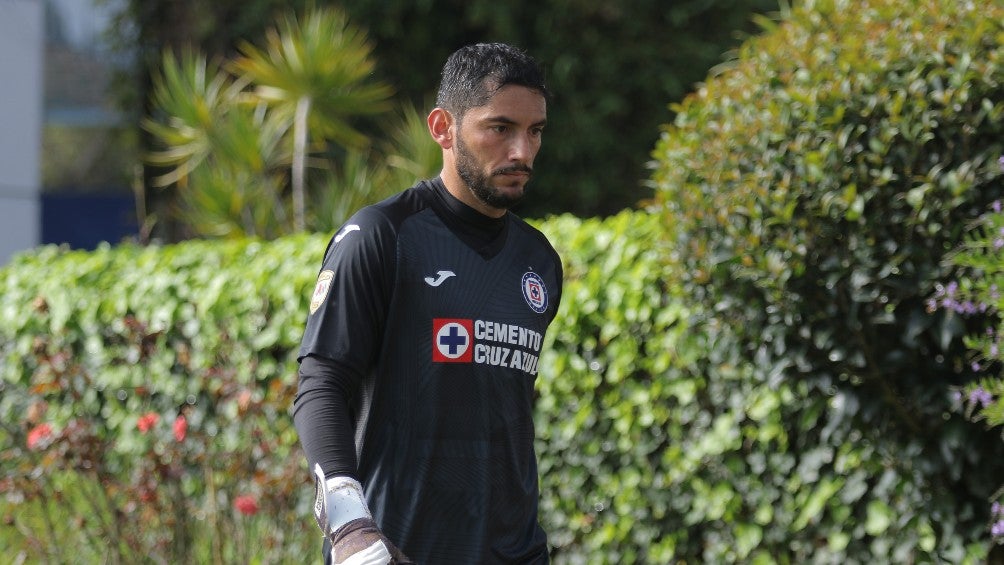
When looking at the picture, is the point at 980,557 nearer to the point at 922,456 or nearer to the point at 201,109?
the point at 922,456

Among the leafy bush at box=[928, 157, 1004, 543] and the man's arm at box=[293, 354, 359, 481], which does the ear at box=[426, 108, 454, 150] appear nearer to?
the man's arm at box=[293, 354, 359, 481]

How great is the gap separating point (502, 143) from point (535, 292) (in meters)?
0.43

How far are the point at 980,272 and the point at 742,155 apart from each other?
1.00 m

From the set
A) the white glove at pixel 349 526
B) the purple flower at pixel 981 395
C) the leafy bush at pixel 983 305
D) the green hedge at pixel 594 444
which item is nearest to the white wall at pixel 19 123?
the green hedge at pixel 594 444

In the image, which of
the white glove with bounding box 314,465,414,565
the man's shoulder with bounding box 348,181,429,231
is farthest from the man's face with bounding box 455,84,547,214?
the white glove with bounding box 314,465,414,565

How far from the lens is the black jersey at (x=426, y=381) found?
290 centimetres

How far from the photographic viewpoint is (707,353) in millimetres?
5277

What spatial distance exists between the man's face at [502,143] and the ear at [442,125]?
0.05m

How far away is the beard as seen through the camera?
3.00m

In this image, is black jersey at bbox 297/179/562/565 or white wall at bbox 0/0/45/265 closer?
black jersey at bbox 297/179/562/565

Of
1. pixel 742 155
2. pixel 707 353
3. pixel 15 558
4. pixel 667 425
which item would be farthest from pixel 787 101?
pixel 15 558

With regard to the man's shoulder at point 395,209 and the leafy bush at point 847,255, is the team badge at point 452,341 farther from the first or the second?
the leafy bush at point 847,255

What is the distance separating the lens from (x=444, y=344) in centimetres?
295

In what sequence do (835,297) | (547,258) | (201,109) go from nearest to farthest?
(547,258) → (835,297) → (201,109)
